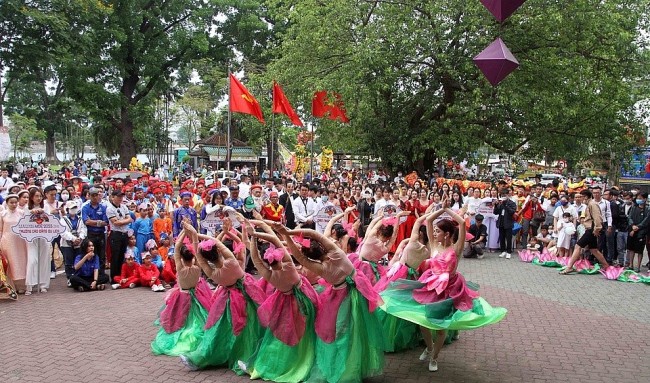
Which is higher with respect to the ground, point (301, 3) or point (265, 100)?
point (301, 3)

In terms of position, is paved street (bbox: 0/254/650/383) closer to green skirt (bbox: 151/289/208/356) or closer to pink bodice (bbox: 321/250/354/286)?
green skirt (bbox: 151/289/208/356)

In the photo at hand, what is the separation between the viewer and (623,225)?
11.9 meters

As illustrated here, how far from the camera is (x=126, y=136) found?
33969 millimetres

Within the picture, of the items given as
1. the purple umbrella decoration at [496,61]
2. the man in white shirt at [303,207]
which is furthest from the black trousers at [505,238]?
the purple umbrella decoration at [496,61]

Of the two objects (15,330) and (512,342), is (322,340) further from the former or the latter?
(15,330)

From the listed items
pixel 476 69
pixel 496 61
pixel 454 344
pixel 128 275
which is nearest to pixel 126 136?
pixel 476 69

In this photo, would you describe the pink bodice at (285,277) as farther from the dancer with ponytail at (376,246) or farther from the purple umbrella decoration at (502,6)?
the purple umbrella decoration at (502,6)

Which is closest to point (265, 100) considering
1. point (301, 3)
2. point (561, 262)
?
point (301, 3)

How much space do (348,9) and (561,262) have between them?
11367 millimetres

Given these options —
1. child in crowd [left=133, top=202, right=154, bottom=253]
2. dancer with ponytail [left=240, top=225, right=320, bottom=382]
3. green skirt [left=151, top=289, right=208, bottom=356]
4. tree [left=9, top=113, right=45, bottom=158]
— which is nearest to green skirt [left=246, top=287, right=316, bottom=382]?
dancer with ponytail [left=240, top=225, right=320, bottom=382]

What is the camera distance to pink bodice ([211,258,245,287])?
577 cm

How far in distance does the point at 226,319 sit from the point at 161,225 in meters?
5.06

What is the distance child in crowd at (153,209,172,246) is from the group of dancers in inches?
165

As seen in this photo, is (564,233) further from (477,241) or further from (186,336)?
(186,336)
